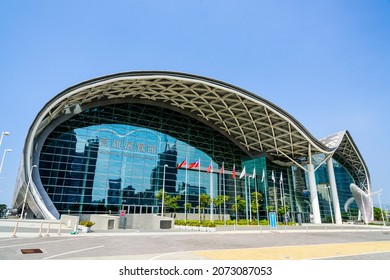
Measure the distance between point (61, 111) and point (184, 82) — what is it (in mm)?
19589

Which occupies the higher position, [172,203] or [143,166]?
[143,166]

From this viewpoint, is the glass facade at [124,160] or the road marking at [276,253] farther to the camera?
the glass facade at [124,160]

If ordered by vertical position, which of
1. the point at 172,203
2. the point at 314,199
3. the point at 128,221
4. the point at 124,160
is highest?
the point at 124,160

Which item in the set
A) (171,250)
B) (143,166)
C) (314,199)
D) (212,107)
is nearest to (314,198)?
(314,199)

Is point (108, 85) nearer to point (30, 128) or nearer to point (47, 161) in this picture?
point (30, 128)

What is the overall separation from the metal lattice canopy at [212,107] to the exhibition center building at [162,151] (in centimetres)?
18

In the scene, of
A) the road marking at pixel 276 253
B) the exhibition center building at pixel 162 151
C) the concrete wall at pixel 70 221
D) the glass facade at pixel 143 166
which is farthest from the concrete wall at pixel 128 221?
the road marking at pixel 276 253

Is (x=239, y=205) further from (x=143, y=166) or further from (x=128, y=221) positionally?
(x=128, y=221)

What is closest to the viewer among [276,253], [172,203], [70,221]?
[276,253]

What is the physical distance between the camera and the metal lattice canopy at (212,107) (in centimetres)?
3438

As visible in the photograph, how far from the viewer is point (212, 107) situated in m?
45.3

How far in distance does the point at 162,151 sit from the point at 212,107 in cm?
1284

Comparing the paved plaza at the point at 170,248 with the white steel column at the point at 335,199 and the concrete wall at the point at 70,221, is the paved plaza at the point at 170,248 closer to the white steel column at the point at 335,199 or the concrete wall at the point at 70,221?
→ the concrete wall at the point at 70,221
